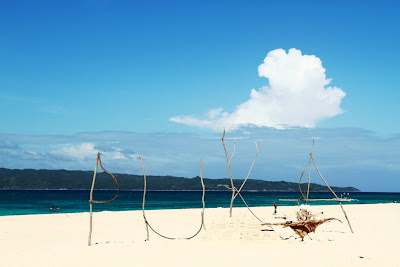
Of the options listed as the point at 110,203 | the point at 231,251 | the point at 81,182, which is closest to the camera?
the point at 231,251

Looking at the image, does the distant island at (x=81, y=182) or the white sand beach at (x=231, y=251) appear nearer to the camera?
the white sand beach at (x=231, y=251)

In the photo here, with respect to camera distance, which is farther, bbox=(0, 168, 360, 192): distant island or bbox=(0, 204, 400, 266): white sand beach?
bbox=(0, 168, 360, 192): distant island

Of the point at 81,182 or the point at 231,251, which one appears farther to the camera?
the point at 81,182

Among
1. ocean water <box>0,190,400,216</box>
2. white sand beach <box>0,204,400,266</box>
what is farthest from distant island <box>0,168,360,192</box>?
white sand beach <box>0,204,400,266</box>

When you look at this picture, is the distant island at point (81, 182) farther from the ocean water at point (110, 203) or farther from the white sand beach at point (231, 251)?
the white sand beach at point (231, 251)

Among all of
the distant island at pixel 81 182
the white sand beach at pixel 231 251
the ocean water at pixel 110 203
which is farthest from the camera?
the distant island at pixel 81 182

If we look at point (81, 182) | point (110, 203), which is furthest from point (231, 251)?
point (81, 182)

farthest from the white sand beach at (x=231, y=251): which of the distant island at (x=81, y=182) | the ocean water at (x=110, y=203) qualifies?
the distant island at (x=81, y=182)

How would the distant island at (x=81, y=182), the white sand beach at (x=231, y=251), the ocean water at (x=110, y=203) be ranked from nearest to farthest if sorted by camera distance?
1. the white sand beach at (x=231, y=251)
2. the ocean water at (x=110, y=203)
3. the distant island at (x=81, y=182)

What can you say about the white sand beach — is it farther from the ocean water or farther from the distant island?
the distant island

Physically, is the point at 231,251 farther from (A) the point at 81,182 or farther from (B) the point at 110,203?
(A) the point at 81,182

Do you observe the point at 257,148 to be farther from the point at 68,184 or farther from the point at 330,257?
the point at 68,184

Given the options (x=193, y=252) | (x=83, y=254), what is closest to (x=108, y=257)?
(x=83, y=254)

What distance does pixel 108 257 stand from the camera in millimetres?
9195
